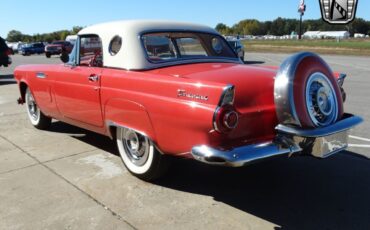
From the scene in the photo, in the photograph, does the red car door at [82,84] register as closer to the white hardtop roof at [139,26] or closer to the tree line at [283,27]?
the white hardtop roof at [139,26]

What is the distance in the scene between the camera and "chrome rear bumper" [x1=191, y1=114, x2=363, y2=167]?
311 cm

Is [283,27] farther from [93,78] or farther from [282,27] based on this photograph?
[93,78]

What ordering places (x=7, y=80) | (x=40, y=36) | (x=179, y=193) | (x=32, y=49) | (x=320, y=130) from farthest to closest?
(x=40, y=36), (x=32, y=49), (x=7, y=80), (x=179, y=193), (x=320, y=130)

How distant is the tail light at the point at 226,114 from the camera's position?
312 cm

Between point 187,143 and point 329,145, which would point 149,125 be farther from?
point 329,145

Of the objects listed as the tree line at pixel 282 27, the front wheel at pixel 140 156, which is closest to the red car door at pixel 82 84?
the front wheel at pixel 140 156

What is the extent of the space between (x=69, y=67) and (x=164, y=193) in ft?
7.29

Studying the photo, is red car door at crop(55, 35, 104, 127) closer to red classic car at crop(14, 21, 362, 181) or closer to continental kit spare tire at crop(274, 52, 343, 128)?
red classic car at crop(14, 21, 362, 181)

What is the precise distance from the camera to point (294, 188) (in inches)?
157

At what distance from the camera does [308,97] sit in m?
3.37

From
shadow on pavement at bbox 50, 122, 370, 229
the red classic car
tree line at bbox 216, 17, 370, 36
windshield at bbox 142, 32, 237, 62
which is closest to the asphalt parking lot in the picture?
shadow on pavement at bbox 50, 122, 370, 229

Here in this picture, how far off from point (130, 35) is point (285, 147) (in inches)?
78.1

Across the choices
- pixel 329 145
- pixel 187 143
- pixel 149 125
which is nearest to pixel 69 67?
pixel 149 125

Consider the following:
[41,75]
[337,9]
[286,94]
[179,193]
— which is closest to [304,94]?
[286,94]
